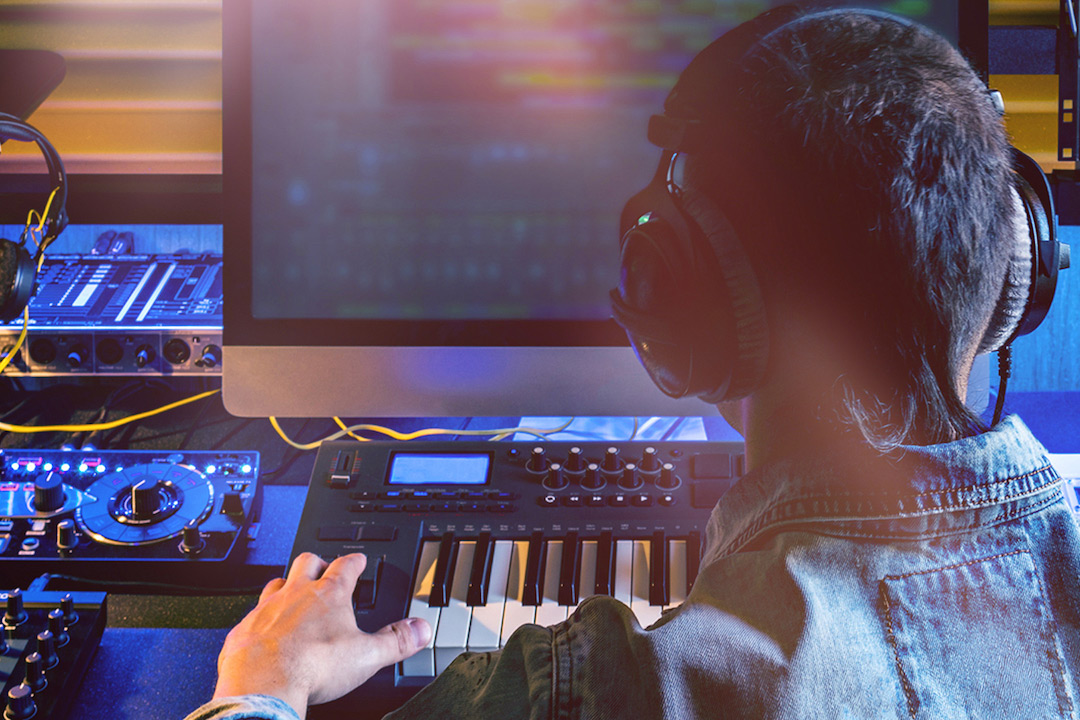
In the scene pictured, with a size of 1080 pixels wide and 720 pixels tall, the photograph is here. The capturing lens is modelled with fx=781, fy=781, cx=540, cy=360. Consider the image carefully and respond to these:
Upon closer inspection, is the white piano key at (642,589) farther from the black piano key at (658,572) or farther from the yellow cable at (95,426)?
the yellow cable at (95,426)

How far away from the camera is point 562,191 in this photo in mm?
837

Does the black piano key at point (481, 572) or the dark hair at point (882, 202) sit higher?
the dark hair at point (882, 202)

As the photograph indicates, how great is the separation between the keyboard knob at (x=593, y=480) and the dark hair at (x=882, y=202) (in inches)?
13.7

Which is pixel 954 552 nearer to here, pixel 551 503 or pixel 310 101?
pixel 551 503

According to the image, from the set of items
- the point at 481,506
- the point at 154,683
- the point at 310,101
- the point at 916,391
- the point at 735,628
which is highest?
the point at 310,101

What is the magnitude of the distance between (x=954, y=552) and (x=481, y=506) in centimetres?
45

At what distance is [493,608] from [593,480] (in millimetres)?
180

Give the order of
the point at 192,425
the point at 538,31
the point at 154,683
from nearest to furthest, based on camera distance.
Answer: the point at 154,683 < the point at 538,31 < the point at 192,425

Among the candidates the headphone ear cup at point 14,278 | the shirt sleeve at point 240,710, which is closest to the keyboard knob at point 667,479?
the shirt sleeve at point 240,710

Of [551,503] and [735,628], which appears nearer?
[735,628]

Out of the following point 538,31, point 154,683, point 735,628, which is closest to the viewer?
point 735,628

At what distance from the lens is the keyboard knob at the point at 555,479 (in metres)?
0.81

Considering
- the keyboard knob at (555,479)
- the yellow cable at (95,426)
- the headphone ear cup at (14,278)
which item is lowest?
the yellow cable at (95,426)

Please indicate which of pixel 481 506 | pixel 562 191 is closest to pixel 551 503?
pixel 481 506
